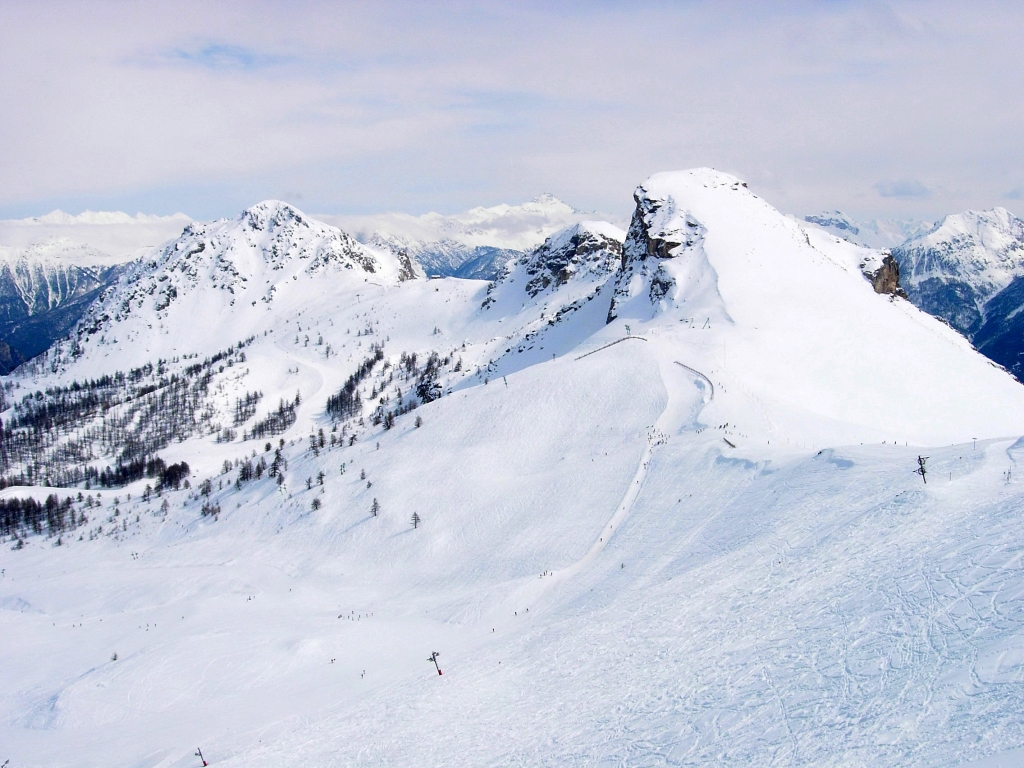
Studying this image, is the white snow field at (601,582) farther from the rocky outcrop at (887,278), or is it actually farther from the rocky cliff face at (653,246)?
the rocky outcrop at (887,278)

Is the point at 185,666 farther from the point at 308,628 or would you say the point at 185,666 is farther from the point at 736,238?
the point at 736,238

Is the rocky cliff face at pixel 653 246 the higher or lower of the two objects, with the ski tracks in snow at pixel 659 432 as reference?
higher

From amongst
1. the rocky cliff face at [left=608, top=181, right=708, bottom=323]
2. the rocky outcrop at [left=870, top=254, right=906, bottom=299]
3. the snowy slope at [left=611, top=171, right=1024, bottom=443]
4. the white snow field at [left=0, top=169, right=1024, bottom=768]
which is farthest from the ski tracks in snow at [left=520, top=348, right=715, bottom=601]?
the rocky outcrop at [left=870, top=254, right=906, bottom=299]

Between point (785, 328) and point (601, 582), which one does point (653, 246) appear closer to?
point (785, 328)

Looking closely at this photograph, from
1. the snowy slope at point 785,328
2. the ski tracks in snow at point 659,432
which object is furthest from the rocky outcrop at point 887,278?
the ski tracks in snow at point 659,432

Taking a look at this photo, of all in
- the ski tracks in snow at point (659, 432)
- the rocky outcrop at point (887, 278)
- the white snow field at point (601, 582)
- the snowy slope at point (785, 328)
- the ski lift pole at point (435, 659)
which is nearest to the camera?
the white snow field at point (601, 582)

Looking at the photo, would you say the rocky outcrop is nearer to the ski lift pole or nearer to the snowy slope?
the snowy slope

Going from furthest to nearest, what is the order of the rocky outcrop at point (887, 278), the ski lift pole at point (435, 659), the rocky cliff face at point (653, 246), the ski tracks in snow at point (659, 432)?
the rocky outcrop at point (887, 278) < the rocky cliff face at point (653, 246) < the ski tracks in snow at point (659, 432) < the ski lift pole at point (435, 659)

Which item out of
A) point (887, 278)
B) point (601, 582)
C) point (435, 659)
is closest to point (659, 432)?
point (601, 582)

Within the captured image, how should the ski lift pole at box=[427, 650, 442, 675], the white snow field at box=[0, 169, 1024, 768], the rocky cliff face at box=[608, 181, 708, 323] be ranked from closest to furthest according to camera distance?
the white snow field at box=[0, 169, 1024, 768]
the ski lift pole at box=[427, 650, 442, 675]
the rocky cliff face at box=[608, 181, 708, 323]
